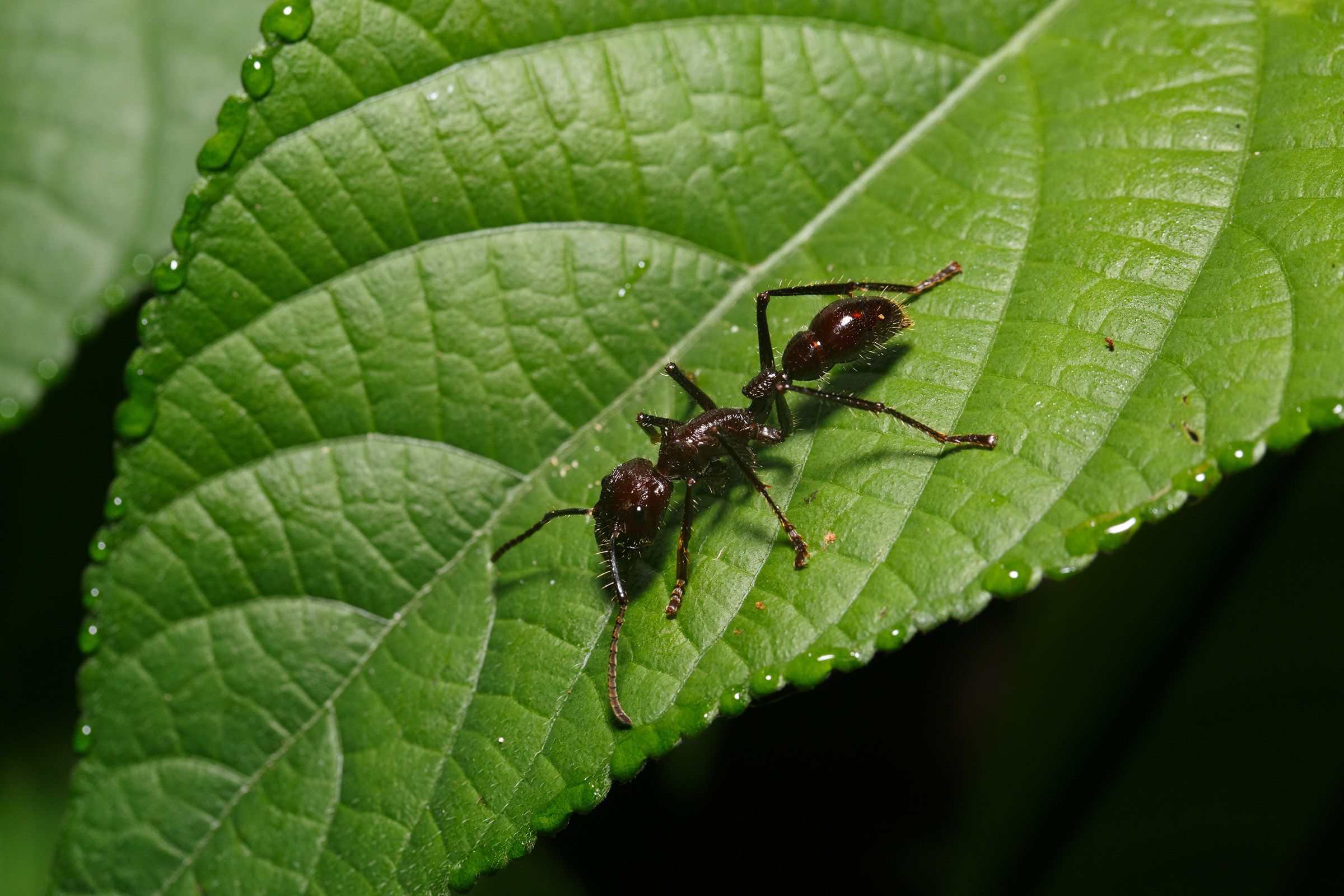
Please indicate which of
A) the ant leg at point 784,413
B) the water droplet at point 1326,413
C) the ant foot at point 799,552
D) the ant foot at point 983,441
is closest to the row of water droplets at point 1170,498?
the water droplet at point 1326,413

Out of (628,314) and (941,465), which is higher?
(628,314)

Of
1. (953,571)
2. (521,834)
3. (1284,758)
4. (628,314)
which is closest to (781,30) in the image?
(628,314)

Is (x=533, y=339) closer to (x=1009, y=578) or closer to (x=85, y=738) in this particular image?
(x=1009, y=578)

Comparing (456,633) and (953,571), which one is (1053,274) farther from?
(456,633)

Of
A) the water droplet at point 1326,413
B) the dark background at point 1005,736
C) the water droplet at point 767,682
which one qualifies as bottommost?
Result: the dark background at point 1005,736

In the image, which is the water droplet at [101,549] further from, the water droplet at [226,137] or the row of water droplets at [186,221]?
the water droplet at [226,137]

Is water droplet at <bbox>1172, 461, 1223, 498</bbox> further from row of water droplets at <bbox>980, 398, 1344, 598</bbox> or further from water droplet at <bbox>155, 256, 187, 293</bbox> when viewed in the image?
water droplet at <bbox>155, 256, 187, 293</bbox>

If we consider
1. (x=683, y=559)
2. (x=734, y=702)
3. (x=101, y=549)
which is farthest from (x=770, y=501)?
(x=101, y=549)
